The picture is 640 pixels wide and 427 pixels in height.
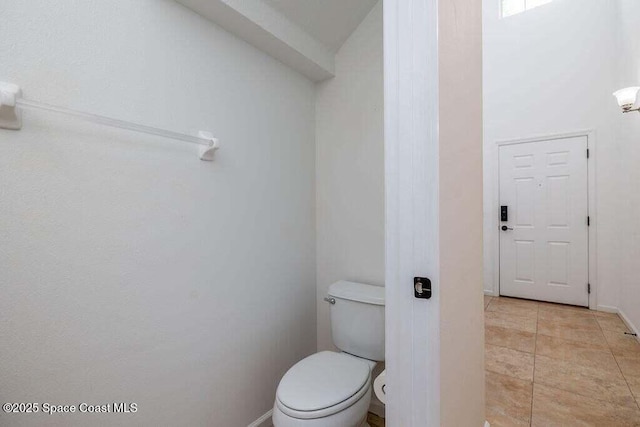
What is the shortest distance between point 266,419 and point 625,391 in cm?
205

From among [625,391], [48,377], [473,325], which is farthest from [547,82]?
[48,377]

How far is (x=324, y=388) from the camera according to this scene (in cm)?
117

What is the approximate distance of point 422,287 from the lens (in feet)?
2.32

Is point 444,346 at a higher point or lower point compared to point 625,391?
higher

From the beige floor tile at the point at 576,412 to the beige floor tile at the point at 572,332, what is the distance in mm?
943

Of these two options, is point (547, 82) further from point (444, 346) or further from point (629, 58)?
point (444, 346)

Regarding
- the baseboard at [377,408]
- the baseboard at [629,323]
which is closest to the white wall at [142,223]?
the baseboard at [377,408]

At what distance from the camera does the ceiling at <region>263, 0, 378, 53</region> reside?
1.44m

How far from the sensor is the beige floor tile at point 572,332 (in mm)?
2352

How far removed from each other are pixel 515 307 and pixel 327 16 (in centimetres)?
341

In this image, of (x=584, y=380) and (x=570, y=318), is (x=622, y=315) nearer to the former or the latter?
(x=570, y=318)

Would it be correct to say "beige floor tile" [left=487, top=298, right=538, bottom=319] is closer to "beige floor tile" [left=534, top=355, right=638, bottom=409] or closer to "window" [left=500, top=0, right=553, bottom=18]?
"beige floor tile" [left=534, top=355, right=638, bottom=409]

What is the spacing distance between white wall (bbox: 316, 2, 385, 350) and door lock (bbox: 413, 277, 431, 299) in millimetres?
942

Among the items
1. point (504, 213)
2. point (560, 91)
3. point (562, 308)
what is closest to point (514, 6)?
point (560, 91)
